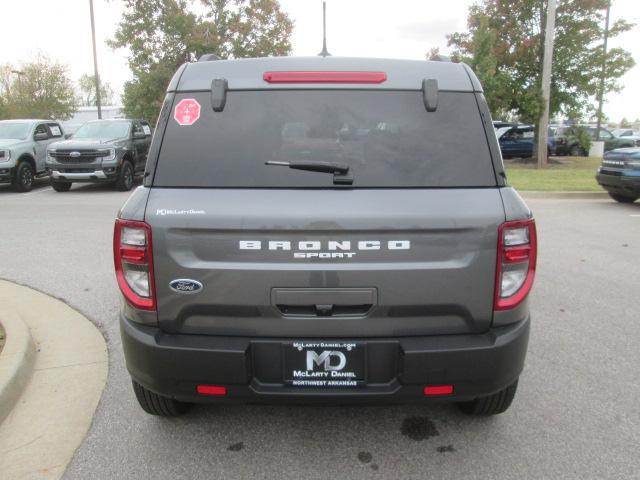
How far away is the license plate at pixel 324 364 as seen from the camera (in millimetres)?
2438

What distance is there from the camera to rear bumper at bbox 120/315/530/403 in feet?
7.97

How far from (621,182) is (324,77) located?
10.7 meters

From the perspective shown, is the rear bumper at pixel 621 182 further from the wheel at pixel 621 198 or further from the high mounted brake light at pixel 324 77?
the high mounted brake light at pixel 324 77

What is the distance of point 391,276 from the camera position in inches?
94.6

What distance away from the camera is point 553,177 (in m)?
16.7

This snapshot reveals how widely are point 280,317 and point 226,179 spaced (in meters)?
0.68

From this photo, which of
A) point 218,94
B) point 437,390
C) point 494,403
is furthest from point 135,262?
point 494,403

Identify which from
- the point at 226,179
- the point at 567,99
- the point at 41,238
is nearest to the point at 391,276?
Result: the point at 226,179

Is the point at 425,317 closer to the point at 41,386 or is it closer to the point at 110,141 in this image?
the point at 41,386

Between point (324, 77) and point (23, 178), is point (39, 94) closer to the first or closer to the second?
point (23, 178)

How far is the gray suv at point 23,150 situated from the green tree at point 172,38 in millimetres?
10120

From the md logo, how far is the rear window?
76cm

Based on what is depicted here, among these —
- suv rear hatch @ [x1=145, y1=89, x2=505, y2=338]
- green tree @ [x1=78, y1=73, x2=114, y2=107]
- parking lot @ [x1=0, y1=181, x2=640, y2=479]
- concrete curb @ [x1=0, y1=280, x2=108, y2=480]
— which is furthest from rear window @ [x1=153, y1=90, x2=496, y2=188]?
green tree @ [x1=78, y1=73, x2=114, y2=107]

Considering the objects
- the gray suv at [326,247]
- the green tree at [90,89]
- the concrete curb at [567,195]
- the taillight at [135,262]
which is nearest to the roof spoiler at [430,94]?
the gray suv at [326,247]
